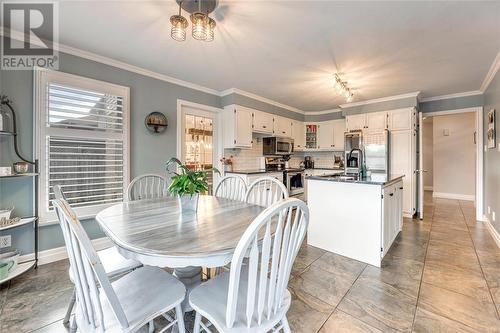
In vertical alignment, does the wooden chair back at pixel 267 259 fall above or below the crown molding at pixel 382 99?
below

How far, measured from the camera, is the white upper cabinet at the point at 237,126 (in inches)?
162

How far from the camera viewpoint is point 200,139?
4.04 meters

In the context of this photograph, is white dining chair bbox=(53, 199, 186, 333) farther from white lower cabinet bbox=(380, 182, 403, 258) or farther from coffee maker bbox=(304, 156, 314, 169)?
coffee maker bbox=(304, 156, 314, 169)

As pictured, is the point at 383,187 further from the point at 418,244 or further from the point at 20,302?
the point at 20,302

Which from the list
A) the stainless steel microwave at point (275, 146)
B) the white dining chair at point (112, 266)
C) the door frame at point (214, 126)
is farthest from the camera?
the stainless steel microwave at point (275, 146)

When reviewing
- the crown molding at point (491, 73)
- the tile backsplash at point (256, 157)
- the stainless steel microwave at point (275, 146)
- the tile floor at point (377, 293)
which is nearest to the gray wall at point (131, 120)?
the tile floor at point (377, 293)

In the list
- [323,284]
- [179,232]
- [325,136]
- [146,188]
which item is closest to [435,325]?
[323,284]

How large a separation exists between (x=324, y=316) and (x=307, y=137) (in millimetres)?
4884

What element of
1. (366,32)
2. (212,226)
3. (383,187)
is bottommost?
(212,226)

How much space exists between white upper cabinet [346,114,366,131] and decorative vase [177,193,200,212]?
169 inches

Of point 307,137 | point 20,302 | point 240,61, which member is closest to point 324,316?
point 20,302

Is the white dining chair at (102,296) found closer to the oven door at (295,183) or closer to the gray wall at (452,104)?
the oven door at (295,183)

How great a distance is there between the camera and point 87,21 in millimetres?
2111

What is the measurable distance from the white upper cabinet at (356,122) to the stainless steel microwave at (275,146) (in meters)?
1.39
